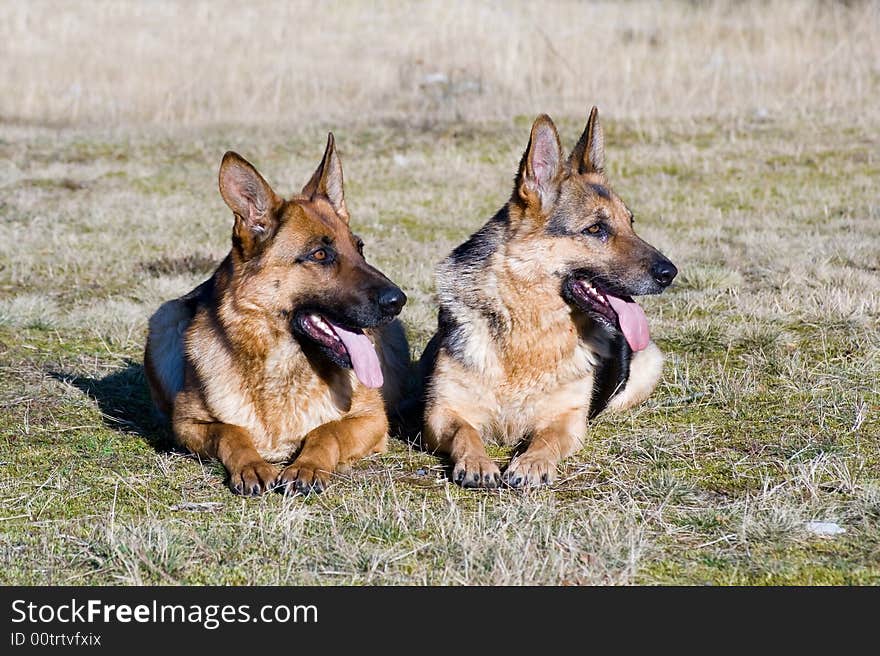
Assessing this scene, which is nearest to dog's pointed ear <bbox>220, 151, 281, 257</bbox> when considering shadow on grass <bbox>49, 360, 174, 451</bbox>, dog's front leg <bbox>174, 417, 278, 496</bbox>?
dog's front leg <bbox>174, 417, 278, 496</bbox>

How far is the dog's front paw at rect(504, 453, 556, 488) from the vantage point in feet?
15.1

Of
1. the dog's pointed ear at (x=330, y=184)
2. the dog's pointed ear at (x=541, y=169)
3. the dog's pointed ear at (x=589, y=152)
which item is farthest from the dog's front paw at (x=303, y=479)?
the dog's pointed ear at (x=589, y=152)

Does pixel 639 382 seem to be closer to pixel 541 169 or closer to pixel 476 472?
pixel 541 169

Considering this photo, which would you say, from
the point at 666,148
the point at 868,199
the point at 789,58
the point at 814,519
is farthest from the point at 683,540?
the point at 789,58

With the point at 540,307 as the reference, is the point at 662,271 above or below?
above

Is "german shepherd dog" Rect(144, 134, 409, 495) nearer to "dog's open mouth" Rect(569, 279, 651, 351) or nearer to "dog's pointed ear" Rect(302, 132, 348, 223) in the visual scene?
"dog's pointed ear" Rect(302, 132, 348, 223)

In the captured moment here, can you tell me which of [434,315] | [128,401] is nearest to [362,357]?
[128,401]

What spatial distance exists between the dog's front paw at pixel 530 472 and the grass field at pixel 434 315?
0.10 meters

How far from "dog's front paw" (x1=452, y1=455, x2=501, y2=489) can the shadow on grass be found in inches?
62.9

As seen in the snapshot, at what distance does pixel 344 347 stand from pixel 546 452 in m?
1.09

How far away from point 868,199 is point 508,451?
7862 mm

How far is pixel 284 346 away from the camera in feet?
16.1

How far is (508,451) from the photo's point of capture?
17.5ft
